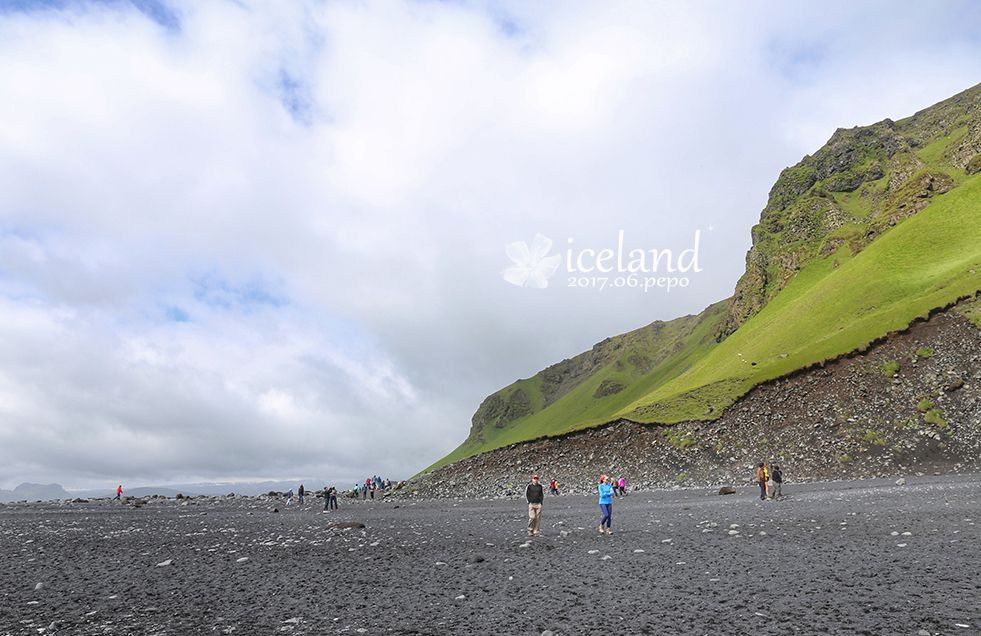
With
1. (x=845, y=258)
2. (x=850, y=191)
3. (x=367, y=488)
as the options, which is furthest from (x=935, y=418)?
(x=850, y=191)

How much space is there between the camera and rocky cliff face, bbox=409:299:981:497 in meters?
49.3

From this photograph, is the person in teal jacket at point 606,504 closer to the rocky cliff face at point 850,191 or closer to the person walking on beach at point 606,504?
the person walking on beach at point 606,504

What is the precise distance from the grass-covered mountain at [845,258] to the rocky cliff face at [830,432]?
111 inches

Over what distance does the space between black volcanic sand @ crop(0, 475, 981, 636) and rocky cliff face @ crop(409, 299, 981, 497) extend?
111 ft

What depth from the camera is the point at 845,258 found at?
12550 cm

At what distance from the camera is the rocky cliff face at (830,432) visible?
49281 mm

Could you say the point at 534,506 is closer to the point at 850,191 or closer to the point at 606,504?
the point at 606,504

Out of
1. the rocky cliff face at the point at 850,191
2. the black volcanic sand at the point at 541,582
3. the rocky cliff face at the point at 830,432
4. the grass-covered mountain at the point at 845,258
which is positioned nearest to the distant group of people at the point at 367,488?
the rocky cliff face at the point at 830,432

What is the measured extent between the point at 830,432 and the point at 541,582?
56622mm

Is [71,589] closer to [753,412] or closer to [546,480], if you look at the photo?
[546,480]

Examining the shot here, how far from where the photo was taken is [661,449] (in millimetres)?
66375

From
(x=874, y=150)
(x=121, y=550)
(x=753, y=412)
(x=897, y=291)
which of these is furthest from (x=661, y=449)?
(x=874, y=150)

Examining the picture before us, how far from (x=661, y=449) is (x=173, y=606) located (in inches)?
2509

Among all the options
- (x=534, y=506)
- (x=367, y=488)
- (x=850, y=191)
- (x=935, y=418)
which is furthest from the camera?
(x=850, y=191)
